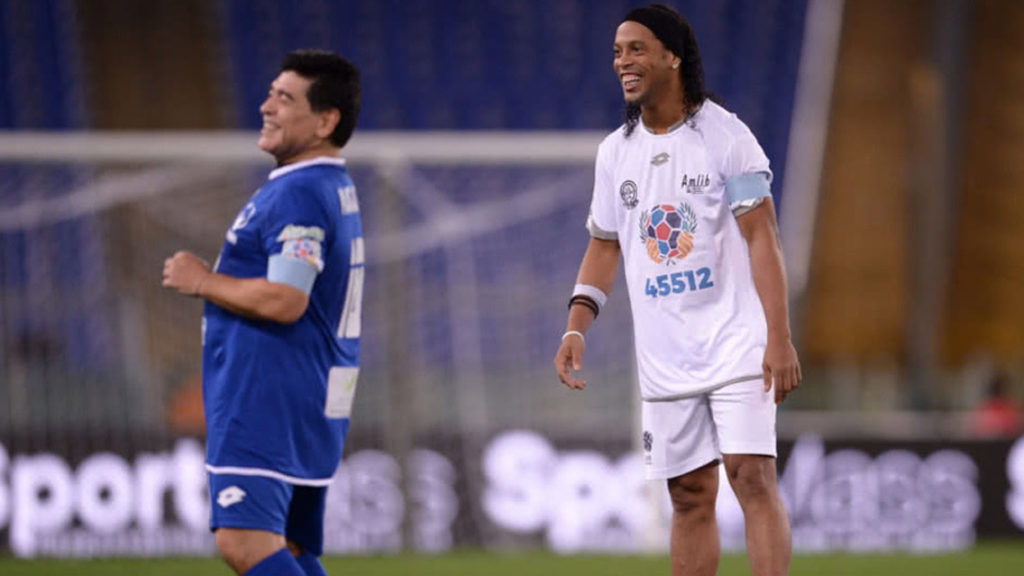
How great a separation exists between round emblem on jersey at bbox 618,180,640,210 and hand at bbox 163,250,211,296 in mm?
1311

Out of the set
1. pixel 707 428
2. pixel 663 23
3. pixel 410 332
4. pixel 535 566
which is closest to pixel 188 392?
pixel 410 332

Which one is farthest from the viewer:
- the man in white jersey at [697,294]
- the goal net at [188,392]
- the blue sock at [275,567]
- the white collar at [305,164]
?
the goal net at [188,392]

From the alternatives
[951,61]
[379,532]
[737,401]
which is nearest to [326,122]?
[737,401]

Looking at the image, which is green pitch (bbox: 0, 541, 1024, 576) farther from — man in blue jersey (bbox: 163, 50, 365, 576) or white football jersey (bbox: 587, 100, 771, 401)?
man in blue jersey (bbox: 163, 50, 365, 576)

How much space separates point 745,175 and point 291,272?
4.49 ft

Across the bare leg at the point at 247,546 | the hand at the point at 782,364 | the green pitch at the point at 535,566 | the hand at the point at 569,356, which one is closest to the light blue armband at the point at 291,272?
the bare leg at the point at 247,546

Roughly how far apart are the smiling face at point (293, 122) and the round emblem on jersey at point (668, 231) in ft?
3.27

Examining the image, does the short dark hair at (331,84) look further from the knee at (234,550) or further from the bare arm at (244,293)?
the knee at (234,550)

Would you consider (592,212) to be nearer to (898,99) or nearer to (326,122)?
(326,122)

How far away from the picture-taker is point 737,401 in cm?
473

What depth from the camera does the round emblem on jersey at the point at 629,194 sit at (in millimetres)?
4930

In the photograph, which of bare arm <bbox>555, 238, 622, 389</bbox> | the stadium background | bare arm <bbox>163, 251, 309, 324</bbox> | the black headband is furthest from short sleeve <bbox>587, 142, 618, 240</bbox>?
the stadium background

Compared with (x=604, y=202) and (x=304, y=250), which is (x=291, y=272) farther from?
(x=604, y=202)

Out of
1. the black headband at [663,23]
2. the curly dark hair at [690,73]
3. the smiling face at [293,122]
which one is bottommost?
the smiling face at [293,122]
